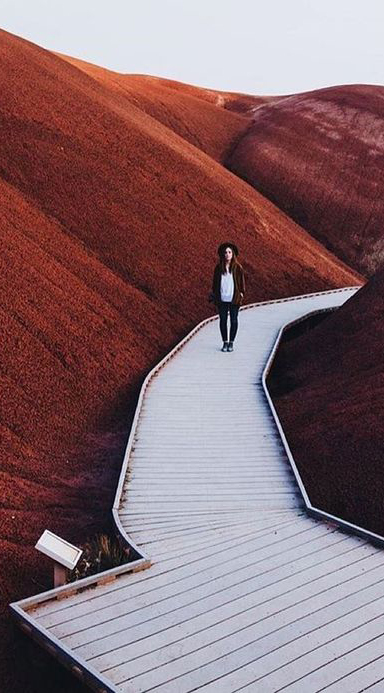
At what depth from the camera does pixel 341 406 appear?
434 inches

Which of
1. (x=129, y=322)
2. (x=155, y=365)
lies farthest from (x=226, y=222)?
(x=155, y=365)

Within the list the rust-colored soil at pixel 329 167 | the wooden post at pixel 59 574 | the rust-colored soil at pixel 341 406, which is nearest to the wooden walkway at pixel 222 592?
the wooden post at pixel 59 574

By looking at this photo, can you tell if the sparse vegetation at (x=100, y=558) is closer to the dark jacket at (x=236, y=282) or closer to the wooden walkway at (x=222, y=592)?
the wooden walkway at (x=222, y=592)

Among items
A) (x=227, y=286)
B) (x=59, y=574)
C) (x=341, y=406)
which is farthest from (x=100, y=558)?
(x=227, y=286)

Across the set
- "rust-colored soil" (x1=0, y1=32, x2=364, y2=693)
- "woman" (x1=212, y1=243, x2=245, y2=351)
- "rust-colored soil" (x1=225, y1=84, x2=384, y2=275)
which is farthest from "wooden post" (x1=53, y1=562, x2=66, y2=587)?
"rust-colored soil" (x1=225, y1=84, x2=384, y2=275)

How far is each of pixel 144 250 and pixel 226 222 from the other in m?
5.56

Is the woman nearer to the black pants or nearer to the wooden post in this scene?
the black pants

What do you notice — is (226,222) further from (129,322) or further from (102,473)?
(102,473)

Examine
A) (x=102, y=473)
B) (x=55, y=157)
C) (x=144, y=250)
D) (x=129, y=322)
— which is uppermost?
(x=55, y=157)

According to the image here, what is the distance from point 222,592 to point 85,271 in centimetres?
1183

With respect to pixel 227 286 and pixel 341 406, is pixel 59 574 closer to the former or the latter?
pixel 341 406

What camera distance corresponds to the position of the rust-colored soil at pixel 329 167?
37188mm

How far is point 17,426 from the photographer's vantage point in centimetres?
1076

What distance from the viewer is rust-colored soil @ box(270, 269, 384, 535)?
903 cm
